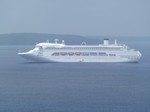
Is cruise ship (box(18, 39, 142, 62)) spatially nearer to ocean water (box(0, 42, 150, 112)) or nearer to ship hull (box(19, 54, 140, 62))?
ship hull (box(19, 54, 140, 62))

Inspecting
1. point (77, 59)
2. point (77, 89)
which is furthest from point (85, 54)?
point (77, 89)

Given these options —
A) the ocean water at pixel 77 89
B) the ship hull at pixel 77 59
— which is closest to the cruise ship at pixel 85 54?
the ship hull at pixel 77 59

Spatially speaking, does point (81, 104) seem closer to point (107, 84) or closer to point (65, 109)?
point (65, 109)

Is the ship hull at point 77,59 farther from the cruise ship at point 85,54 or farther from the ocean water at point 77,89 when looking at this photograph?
the ocean water at point 77,89

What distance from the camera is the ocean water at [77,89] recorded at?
2262 cm

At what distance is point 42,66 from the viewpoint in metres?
43.6

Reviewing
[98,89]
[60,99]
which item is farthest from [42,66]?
[60,99]

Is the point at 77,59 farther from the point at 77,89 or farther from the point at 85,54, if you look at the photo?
the point at 77,89

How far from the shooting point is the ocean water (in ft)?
74.2

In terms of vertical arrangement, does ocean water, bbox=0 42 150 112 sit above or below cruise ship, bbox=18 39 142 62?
below

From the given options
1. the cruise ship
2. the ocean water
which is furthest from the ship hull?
the ocean water

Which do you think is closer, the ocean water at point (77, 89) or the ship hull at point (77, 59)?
the ocean water at point (77, 89)

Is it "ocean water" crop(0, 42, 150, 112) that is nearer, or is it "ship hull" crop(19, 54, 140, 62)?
"ocean water" crop(0, 42, 150, 112)

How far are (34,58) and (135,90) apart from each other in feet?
66.7
